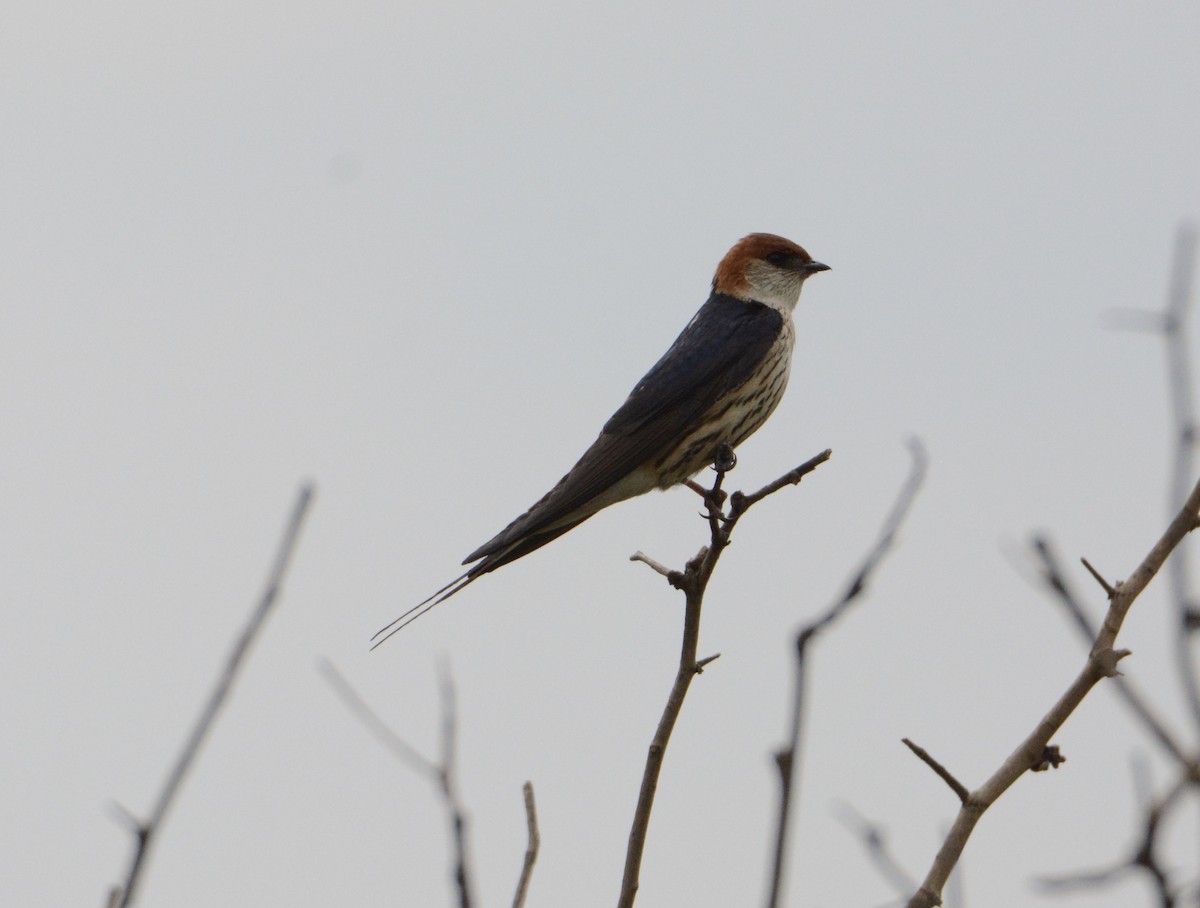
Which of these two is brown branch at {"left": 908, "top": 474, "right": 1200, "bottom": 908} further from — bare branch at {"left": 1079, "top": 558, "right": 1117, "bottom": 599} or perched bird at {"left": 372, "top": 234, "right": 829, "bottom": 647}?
perched bird at {"left": 372, "top": 234, "right": 829, "bottom": 647}

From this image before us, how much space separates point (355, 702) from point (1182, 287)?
1.82m

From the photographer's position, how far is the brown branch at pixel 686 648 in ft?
8.93

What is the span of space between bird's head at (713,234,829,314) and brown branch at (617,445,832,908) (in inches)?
135

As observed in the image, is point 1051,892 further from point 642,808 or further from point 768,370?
point 768,370

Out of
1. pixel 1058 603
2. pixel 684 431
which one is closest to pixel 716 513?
pixel 1058 603

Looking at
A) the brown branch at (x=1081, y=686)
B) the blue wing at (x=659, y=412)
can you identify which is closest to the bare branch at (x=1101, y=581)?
the brown branch at (x=1081, y=686)

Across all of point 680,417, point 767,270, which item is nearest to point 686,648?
point 680,417

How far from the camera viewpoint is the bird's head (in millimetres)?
8289

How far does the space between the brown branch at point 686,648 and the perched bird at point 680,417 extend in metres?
1.56

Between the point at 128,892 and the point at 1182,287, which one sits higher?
the point at 1182,287

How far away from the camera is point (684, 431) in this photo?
6965mm

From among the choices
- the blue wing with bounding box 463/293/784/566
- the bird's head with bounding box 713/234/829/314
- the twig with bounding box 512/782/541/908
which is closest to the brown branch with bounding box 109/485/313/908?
the twig with bounding box 512/782/541/908

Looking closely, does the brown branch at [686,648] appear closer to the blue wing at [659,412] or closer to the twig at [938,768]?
the twig at [938,768]

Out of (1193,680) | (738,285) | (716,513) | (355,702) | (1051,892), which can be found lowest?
(1051,892)
